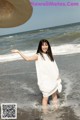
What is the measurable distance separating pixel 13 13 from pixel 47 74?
425 cm

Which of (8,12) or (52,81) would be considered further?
(52,81)

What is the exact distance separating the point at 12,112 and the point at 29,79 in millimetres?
3316

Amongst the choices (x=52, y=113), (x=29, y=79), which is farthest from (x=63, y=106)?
(x=29, y=79)

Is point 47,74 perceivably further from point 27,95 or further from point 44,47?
point 27,95

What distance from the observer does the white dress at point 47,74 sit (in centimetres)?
529

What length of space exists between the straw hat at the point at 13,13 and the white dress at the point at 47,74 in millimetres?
4151

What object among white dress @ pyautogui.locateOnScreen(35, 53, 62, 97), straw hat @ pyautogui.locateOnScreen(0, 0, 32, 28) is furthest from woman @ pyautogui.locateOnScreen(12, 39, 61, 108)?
straw hat @ pyautogui.locateOnScreen(0, 0, 32, 28)

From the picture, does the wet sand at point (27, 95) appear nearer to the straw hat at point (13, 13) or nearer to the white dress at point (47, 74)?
the white dress at point (47, 74)

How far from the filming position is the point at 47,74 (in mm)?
5305

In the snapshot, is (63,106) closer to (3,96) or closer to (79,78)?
(3,96)

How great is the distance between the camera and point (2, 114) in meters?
4.79

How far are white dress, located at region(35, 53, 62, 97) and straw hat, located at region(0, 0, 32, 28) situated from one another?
4151mm

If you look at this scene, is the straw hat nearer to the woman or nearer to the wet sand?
the wet sand

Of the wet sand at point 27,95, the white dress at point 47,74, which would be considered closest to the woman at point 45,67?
the white dress at point 47,74
